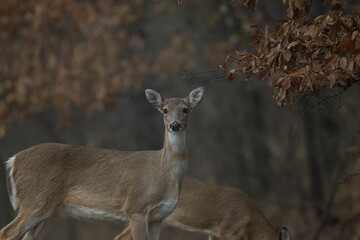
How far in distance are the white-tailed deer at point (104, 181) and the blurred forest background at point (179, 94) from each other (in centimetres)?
523

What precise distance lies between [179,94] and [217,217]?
488 centimetres

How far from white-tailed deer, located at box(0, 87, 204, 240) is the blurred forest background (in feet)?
17.2

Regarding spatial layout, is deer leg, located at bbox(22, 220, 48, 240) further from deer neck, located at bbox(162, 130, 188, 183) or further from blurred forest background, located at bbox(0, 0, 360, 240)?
blurred forest background, located at bbox(0, 0, 360, 240)

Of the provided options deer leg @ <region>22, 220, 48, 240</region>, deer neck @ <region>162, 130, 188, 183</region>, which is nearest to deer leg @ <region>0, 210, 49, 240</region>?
deer leg @ <region>22, 220, 48, 240</region>

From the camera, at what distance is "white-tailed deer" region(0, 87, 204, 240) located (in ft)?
38.0

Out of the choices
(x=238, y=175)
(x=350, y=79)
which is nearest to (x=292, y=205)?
(x=238, y=175)

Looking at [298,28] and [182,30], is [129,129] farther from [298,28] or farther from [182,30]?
[298,28]

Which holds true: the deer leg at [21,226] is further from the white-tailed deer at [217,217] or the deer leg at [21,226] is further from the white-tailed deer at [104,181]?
the white-tailed deer at [217,217]

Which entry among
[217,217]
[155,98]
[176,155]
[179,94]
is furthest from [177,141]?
[179,94]

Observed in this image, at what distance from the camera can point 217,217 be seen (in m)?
13.9

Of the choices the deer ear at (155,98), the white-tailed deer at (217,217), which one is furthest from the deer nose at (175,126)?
the white-tailed deer at (217,217)

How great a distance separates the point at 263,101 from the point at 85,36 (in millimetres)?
2866

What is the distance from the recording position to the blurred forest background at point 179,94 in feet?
57.2

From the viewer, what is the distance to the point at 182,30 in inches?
737
